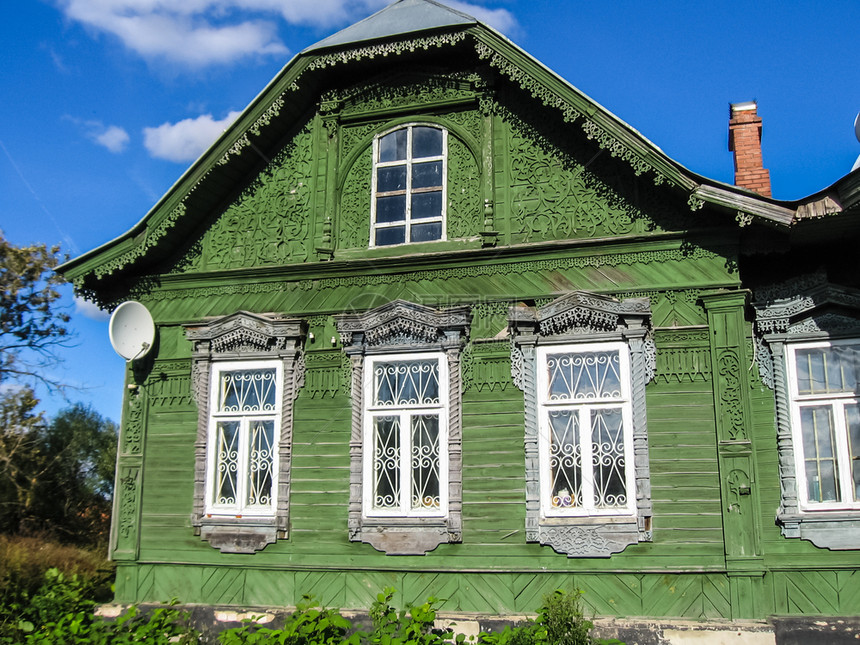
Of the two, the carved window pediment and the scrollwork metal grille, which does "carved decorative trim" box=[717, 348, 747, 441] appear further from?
the scrollwork metal grille

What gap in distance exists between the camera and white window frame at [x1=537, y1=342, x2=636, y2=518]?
8180 millimetres

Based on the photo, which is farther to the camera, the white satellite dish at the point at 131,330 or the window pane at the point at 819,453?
the white satellite dish at the point at 131,330

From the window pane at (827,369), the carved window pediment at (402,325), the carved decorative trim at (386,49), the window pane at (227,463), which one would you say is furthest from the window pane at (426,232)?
the window pane at (827,369)

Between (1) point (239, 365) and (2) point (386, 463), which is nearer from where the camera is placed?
(2) point (386, 463)

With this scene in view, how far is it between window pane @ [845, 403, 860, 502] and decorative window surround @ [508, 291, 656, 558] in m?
1.95

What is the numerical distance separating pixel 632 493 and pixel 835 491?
1953 millimetres

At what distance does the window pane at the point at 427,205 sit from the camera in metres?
9.50

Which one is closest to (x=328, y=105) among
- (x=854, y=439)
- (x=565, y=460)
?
(x=565, y=460)

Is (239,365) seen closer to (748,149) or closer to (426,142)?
(426,142)

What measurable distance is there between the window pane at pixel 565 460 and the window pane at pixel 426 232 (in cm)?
252

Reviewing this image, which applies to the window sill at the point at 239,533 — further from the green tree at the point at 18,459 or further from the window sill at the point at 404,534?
the green tree at the point at 18,459

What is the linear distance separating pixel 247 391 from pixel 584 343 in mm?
4041

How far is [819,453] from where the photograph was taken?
7.98m

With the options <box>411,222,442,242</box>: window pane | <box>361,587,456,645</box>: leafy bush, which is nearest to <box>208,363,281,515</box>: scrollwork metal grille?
<box>361,587,456,645</box>: leafy bush
